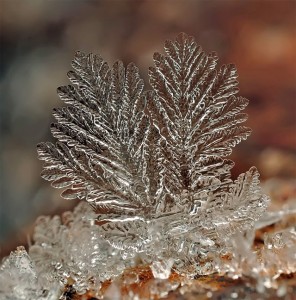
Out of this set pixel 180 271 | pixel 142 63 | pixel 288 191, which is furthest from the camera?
pixel 142 63

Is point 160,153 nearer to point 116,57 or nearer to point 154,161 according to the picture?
point 154,161

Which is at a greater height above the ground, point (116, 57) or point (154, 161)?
point (116, 57)

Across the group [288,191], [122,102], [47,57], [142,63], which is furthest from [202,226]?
[47,57]

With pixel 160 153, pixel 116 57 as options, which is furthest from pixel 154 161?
pixel 116 57

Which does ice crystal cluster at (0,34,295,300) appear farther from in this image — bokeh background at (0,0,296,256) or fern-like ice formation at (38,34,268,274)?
bokeh background at (0,0,296,256)

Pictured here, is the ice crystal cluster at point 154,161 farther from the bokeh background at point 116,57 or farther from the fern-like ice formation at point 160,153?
the bokeh background at point 116,57

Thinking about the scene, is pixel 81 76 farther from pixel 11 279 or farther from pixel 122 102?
pixel 11 279

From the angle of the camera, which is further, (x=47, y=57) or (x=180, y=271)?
(x=47, y=57)

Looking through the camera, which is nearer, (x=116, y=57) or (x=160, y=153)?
(x=160, y=153)
